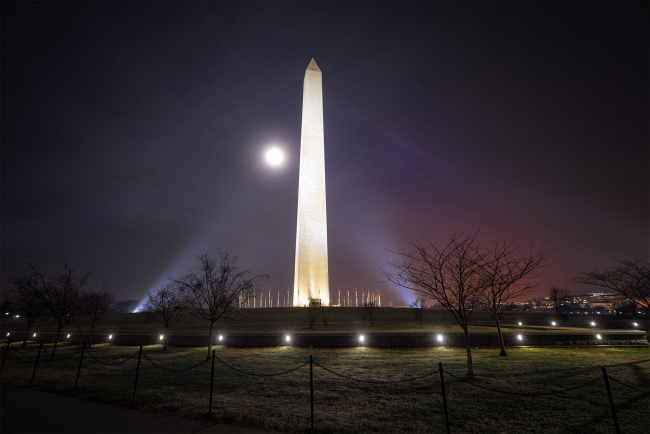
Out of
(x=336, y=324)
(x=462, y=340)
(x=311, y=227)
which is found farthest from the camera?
(x=311, y=227)

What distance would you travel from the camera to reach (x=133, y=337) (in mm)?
17906

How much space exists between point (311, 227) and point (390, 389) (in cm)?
3469

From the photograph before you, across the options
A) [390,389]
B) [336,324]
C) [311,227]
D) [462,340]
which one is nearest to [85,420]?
[390,389]

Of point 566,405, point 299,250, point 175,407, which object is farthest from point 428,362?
point 299,250

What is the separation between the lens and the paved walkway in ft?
17.6

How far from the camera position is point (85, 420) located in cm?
582

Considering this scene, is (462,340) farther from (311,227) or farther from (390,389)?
(311,227)

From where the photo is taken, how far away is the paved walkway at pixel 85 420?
211 inches

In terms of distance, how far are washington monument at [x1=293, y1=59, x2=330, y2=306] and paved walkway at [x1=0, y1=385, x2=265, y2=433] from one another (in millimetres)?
34886

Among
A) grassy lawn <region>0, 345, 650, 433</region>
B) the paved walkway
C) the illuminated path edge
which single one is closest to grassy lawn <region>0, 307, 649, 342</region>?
the illuminated path edge

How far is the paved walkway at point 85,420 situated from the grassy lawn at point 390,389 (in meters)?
0.37

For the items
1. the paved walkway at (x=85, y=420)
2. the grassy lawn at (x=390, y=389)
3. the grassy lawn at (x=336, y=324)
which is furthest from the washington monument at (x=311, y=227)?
the paved walkway at (x=85, y=420)

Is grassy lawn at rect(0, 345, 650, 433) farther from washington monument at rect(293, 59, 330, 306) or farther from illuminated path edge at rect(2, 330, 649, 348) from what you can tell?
washington monument at rect(293, 59, 330, 306)

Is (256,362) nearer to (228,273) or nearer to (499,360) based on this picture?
(228,273)
